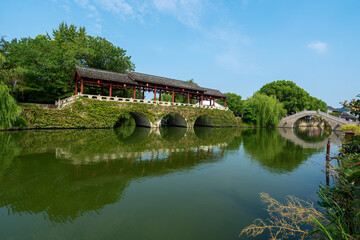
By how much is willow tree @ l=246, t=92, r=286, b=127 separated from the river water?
82.1 ft

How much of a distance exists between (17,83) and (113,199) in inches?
866

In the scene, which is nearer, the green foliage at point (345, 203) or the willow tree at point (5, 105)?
the green foliage at point (345, 203)

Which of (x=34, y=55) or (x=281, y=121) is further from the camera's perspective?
(x=281, y=121)

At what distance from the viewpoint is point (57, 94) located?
2312cm

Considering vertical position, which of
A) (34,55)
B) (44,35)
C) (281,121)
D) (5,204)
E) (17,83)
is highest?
(44,35)

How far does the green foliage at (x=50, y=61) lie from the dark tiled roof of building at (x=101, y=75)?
348 cm

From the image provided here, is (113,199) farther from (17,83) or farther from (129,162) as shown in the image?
(17,83)

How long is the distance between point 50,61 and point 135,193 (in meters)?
21.5

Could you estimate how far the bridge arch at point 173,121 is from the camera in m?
28.0

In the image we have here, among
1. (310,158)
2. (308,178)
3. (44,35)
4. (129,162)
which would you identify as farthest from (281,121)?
(44,35)

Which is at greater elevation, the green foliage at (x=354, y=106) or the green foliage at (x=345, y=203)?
the green foliage at (x=354, y=106)

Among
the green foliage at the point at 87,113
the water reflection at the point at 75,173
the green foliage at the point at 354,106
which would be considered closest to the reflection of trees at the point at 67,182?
the water reflection at the point at 75,173

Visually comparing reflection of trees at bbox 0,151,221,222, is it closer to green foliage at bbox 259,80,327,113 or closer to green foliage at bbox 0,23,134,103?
green foliage at bbox 0,23,134,103

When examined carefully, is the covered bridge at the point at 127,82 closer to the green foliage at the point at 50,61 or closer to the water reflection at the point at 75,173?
the green foliage at the point at 50,61
